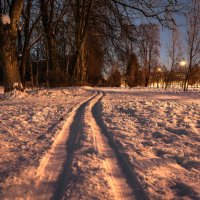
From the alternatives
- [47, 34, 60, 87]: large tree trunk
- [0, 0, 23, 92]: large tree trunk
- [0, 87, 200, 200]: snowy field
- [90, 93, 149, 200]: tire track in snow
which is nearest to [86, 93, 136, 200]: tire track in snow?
[90, 93, 149, 200]: tire track in snow

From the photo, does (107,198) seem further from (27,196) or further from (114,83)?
(114,83)

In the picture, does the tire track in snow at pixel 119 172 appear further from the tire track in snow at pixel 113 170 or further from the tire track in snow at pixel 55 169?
the tire track in snow at pixel 55 169

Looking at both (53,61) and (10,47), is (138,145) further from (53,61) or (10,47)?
(53,61)

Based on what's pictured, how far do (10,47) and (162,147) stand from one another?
9029 mm

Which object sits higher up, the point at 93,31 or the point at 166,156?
the point at 93,31

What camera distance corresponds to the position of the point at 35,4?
16.6 meters

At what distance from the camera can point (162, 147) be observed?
4.14 meters

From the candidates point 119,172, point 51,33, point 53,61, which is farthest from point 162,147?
point 53,61

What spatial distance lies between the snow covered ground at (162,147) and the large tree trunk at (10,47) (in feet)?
19.2

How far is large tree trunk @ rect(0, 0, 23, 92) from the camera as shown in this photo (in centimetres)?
1066

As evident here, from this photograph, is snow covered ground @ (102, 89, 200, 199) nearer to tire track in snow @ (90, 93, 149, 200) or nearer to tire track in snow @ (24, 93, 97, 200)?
tire track in snow @ (90, 93, 149, 200)

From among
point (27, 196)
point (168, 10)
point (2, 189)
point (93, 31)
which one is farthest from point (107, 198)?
point (93, 31)

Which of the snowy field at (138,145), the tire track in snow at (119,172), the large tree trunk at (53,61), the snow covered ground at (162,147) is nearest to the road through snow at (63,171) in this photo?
the tire track in snow at (119,172)

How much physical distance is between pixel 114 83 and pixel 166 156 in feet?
151
